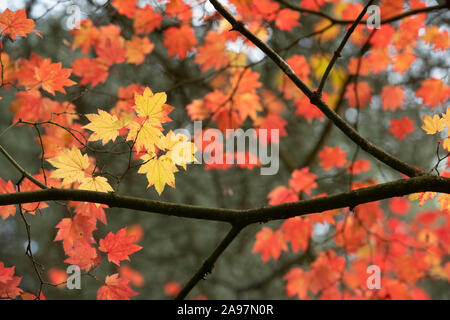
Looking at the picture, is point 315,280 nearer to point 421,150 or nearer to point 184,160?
point 184,160

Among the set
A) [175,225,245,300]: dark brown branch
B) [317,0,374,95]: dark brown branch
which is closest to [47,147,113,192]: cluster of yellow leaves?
[175,225,245,300]: dark brown branch

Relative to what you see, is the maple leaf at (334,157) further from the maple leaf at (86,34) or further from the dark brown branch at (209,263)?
the maple leaf at (86,34)

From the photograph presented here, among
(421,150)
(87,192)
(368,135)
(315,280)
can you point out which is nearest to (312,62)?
(368,135)

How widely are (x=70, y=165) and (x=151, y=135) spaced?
13.0 inches

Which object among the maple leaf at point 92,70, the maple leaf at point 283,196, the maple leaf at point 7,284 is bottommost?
the maple leaf at point 7,284

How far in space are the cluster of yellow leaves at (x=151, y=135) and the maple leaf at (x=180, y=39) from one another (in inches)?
69.8

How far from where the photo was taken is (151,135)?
1.50 meters

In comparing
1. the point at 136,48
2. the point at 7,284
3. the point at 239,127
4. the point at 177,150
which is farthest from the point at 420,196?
the point at 239,127

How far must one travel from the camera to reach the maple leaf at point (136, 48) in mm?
3174

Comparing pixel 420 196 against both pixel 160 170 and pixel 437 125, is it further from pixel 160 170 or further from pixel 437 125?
pixel 160 170

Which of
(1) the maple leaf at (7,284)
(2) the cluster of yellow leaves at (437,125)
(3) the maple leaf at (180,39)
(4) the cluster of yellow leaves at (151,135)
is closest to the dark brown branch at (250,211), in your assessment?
(4) the cluster of yellow leaves at (151,135)

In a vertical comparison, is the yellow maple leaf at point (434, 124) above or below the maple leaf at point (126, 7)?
below

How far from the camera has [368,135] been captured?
568cm
